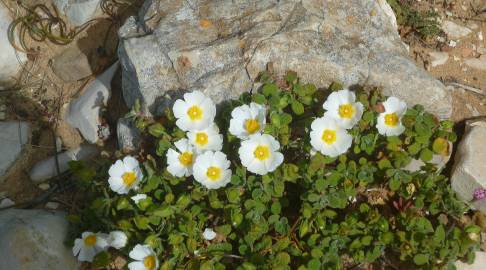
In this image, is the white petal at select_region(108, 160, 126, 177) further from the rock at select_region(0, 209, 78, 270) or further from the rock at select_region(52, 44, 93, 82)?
the rock at select_region(52, 44, 93, 82)

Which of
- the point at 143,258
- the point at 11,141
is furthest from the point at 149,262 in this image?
the point at 11,141

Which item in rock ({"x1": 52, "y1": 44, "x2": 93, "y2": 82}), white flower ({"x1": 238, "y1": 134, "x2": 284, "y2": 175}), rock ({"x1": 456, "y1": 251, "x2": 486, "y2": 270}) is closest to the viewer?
white flower ({"x1": 238, "y1": 134, "x2": 284, "y2": 175})

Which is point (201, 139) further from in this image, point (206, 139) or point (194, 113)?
point (194, 113)

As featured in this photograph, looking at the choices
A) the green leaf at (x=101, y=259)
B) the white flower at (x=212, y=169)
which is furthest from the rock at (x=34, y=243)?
the white flower at (x=212, y=169)

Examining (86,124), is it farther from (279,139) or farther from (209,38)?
(279,139)

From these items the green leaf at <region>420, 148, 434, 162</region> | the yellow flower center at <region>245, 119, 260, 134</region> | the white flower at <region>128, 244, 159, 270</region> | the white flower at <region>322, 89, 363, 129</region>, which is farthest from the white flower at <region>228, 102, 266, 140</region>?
the green leaf at <region>420, 148, 434, 162</region>
